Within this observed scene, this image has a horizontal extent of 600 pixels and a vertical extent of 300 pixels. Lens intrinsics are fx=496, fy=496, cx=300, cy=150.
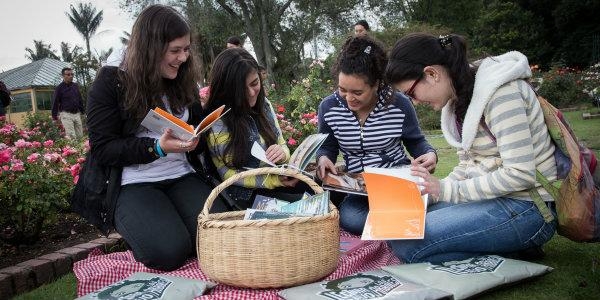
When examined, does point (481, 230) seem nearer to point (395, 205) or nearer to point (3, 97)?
point (395, 205)

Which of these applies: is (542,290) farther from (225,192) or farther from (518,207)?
(225,192)

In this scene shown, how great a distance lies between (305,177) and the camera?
237 cm

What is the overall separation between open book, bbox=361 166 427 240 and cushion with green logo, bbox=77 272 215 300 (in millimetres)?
757

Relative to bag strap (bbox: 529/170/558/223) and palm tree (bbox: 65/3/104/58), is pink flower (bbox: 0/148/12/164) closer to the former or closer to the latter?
bag strap (bbox: 529/170/558/223)

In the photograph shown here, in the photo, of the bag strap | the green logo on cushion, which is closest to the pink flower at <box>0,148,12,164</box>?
the green logo on cushion

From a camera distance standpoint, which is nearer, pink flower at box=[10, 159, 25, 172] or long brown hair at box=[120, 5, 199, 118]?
long brown hair at box=[120, 5, 199, 118]

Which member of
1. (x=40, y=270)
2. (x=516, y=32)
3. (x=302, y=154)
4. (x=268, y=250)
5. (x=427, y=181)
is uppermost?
(x=516, y=32)

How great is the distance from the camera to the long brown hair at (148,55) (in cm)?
260

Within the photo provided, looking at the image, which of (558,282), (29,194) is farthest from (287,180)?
(29,194)

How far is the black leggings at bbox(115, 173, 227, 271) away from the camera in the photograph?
2.46m

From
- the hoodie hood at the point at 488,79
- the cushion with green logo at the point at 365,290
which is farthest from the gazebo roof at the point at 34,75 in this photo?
the hoodie hood at the point at 488,79

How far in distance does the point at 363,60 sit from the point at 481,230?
1129 millimetres

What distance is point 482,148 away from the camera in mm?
2193

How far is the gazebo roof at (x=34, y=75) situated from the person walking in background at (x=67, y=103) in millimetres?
18747
